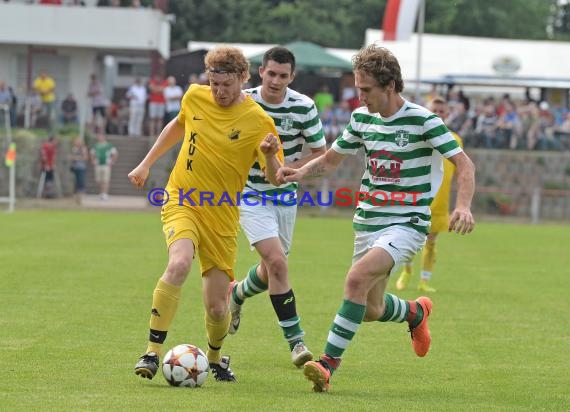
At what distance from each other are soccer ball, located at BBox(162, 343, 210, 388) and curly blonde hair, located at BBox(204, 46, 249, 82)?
1.79m

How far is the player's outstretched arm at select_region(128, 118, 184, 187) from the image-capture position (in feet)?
27.0

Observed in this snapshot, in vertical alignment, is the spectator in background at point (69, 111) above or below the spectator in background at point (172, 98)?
below

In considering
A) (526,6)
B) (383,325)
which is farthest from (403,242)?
(526,6)

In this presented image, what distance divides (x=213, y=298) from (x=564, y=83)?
3324cm

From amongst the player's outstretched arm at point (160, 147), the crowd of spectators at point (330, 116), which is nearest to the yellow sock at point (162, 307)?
the player's outstretched arm at point (160, 147)

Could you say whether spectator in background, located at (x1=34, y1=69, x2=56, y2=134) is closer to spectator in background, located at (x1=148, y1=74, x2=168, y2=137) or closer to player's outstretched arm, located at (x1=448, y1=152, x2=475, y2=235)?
spectator in background, located at (x1=148, y1=74, x2=168, y2=137)

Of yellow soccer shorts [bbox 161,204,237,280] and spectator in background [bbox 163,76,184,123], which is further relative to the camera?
spectator in background [bbox 163,76,184,123]

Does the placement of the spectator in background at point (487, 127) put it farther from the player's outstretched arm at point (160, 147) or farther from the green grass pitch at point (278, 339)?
the player's outstretched arm at point (160, 147)

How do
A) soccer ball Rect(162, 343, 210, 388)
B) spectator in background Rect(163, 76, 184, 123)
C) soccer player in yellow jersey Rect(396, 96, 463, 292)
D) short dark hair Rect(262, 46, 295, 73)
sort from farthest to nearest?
spectator in background Rect(163, 76, 184, 123)
soccer player in yellow jersey Rect(396, 96, 463, 292)
short dark hair Rect(262, 46, 295, 73)
soccer ball Rect(162, 343, 210, 388)

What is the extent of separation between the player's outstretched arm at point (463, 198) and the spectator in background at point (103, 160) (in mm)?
25700

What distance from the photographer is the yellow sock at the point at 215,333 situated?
27.1 ft

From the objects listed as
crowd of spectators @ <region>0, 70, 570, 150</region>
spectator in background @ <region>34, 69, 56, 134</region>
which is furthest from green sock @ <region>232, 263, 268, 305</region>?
spectator in background @ <region>34, 69, 56, 134</region>

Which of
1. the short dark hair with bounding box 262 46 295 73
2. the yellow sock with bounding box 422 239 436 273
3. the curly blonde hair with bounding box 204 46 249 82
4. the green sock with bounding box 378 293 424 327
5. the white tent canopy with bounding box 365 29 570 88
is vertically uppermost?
the white tent canopy with bounding box 365 29 570 88

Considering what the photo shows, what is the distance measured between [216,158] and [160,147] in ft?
1.54
